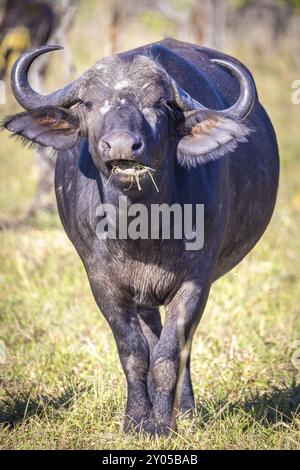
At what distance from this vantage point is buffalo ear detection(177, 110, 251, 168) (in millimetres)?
4383

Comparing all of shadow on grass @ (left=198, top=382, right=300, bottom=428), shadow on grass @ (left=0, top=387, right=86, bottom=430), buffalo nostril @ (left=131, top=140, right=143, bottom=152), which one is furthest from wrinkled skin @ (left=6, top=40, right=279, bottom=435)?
shadow on grass @ (left=0, top=387, right=86, bottom=430)

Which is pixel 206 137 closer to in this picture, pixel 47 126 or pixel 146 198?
pixel 146 198

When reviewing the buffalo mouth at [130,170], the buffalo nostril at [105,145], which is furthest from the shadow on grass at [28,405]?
the buffalo nostril at [105,145]

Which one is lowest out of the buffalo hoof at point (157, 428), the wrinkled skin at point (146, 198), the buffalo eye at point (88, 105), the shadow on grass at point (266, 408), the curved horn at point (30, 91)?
the shadow on grass at point (266, 408)

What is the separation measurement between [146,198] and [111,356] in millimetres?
1725

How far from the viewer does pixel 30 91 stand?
4664 millimetres

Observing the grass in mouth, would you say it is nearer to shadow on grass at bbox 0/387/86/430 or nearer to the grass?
the grass

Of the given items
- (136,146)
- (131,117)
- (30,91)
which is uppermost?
(30,91)

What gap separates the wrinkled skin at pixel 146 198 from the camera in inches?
167

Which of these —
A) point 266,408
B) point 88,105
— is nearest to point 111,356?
point 266,408

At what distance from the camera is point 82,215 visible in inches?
185

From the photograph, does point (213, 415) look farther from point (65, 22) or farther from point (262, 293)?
point (65, 22)

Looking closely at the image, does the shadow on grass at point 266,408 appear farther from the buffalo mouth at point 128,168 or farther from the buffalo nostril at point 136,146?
the buffalo nostril at point 136,146
